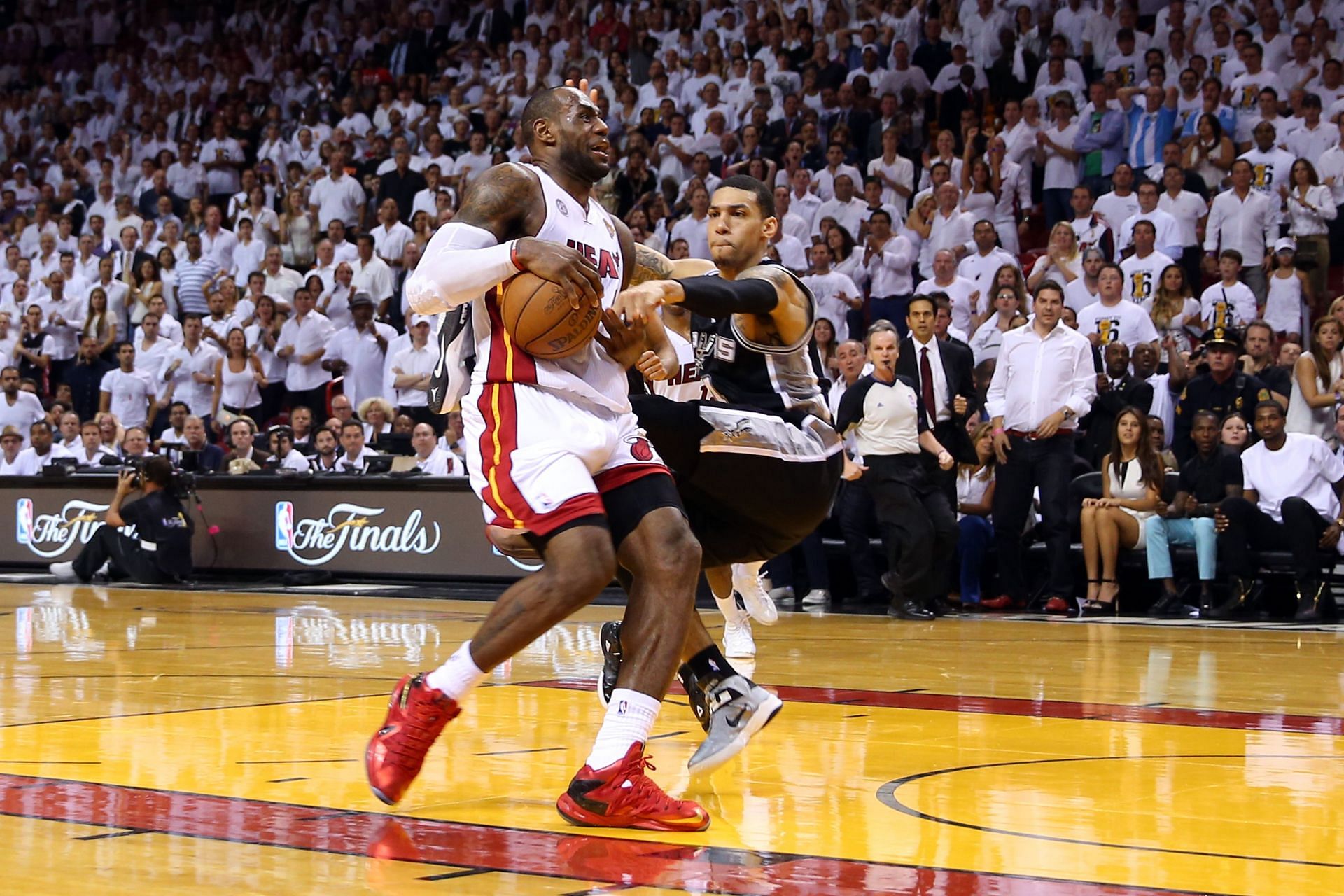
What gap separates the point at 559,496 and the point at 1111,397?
8468mm

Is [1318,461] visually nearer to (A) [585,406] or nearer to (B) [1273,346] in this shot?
(B) [1273,346]

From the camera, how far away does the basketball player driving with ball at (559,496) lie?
3.99 metres

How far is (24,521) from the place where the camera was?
49.8 feet

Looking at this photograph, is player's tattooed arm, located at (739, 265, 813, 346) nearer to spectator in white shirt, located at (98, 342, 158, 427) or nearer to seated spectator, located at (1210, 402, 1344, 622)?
seated spectator, located at (1210, 402, 1344, 622)

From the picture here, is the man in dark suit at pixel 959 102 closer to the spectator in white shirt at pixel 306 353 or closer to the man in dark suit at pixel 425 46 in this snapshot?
the spectator in white shirt at pixel 306 353

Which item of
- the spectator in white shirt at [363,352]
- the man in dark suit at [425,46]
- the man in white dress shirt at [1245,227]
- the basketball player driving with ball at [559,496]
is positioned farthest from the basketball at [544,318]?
the man in dark suit at [425,46]

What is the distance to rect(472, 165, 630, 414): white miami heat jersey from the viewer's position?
14.1ft

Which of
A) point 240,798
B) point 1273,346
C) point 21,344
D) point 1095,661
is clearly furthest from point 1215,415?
point 21,344

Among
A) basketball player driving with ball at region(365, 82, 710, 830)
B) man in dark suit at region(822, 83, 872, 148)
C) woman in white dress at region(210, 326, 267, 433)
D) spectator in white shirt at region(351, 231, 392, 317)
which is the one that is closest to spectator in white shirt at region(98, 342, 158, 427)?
woman in white dress at region(210, 326, 267, 433)

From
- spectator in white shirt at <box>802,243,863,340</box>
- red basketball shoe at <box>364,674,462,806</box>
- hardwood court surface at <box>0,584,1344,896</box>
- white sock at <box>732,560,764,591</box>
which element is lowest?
hardwood court surface at <box>0,584,1344,896</box>

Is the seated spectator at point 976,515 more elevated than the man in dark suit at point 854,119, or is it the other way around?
the man in dark suit at point 854,119

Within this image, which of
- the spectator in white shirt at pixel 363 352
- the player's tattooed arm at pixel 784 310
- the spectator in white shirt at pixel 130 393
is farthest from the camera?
the spectator in white shirt at pixel 130 393

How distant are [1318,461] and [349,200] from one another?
11993 millimetres

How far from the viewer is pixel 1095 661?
310 inches
